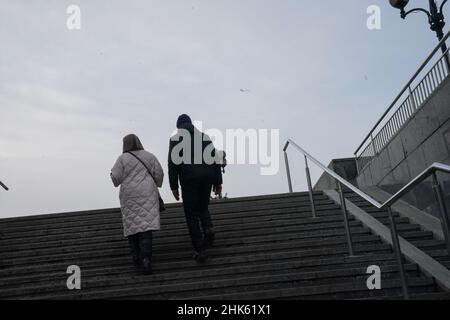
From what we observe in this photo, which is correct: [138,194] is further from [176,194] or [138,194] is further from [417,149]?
[417,149]

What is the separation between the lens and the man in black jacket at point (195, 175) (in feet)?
16.2

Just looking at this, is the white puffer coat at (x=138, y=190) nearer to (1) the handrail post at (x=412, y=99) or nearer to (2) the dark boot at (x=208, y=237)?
(2) the dark boot at (x=208, y=237)

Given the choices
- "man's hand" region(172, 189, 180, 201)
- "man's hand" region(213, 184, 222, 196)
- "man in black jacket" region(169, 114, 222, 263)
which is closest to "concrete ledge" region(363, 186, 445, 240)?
"man's hand" region(213, 184, 222, 196)

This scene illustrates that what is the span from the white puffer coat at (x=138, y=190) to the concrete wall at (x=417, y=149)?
8.97ft

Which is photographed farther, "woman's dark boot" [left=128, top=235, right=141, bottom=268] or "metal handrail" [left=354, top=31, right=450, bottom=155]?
"metal handrail" [left=354, top=31, right=450, bottom=155]

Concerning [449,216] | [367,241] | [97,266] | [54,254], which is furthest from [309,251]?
[54,254]

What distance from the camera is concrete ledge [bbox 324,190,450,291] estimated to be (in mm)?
4026

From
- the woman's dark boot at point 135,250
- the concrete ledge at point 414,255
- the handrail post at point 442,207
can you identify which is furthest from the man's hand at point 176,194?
the handrail post at point 442,207

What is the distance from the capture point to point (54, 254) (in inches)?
222

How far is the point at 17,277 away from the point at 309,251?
2.91 m

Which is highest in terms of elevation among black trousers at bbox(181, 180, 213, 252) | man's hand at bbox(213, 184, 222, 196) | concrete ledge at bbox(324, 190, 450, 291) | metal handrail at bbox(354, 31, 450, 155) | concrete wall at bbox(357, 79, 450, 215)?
metal handrail at bbox(354, 31, 450, 155)

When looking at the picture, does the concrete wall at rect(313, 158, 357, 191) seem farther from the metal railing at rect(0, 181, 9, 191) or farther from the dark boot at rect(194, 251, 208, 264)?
the metal railing at rect(0, 181, 9, 191)
